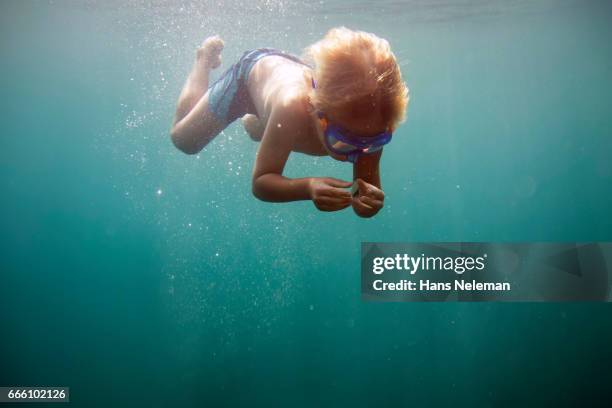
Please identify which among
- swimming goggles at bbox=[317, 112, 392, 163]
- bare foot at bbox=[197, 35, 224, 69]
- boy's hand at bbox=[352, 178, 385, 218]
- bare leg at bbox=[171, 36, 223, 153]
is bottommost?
boy's hand at bbox=[352, 178, 385, 218]

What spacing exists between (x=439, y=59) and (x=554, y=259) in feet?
39.3

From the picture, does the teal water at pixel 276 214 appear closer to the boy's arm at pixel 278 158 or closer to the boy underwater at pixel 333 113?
the boy underwater at pixel 333 113

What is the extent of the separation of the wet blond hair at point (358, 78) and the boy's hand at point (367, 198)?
0.41 meters

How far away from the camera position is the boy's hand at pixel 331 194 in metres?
2.48

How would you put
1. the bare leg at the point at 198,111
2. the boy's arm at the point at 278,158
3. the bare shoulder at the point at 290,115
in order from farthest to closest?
the bare leg at the point at 198,111 → the bare shoulder at the point at 290,115 → the boy's arm at the point at 278,158

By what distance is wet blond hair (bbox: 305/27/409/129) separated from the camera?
97.5 inches

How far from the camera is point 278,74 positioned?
3576mm

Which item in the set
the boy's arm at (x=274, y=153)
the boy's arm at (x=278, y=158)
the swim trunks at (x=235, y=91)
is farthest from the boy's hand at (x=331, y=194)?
the swim trunks at (x=235, y=91)

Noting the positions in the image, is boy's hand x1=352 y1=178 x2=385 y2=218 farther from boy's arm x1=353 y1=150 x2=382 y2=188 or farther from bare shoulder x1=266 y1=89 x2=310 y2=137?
bare shoulder x1=266 y1=89 x2=310 y2=137

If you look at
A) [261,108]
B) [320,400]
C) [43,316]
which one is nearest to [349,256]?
[320,400]

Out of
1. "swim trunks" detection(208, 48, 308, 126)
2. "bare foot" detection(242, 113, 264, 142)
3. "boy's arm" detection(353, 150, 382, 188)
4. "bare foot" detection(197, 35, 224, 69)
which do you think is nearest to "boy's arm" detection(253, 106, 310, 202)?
"boy's arm" detection(353, 150, 382, 188)

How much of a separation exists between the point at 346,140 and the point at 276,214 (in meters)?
38.8

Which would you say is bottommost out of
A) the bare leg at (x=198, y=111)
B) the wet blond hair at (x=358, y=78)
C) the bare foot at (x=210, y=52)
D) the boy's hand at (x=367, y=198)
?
the boy's hand at (x=367, y=198)

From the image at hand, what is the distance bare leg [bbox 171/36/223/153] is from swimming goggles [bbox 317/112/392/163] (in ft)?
5.96
